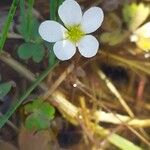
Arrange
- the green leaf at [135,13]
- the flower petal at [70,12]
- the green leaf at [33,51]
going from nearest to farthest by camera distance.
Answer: the flower petal at [70,12]
the green leaf at [33,51]
the green leaf at [135,13]

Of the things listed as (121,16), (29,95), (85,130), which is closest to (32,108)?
(29,95)

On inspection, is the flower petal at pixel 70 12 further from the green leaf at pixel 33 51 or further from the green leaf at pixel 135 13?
the green leaf at pixel 135 13

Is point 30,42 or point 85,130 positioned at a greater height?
point 30,42

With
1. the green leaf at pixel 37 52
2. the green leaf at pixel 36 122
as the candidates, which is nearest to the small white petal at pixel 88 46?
the green leaf at pixel 37 52

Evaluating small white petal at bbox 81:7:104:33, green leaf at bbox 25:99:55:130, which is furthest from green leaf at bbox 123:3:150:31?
green leaf at bbox 25:99:55:130

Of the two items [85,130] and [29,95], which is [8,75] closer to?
[29,95]

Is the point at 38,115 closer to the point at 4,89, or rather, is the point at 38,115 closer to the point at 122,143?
the point at 4,89

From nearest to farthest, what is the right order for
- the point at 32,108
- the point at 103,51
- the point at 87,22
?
1. the point at 87,22
2. the point at 32,108
3. the point at 103,51
